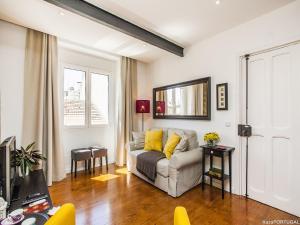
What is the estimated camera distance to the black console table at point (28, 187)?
1415 millimetres

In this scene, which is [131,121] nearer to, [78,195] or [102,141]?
[102,141]

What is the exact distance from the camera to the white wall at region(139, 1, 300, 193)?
7.52ft

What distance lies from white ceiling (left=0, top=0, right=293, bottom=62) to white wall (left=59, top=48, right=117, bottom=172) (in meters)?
0.54

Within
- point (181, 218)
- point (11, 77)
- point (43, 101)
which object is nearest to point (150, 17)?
point (43, 101)

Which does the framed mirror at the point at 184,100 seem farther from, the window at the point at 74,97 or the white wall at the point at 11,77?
the white wall at the point at 11,77

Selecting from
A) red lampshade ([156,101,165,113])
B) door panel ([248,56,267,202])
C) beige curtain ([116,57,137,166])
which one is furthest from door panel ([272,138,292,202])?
beige curtain ([116,57,137,166])

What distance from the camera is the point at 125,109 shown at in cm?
424

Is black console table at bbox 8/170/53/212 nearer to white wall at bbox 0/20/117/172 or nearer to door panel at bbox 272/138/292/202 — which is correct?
white wall at bbox 0/20/117/172

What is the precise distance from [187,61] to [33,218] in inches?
136

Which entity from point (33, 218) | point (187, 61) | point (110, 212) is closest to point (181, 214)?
point (33, 218)

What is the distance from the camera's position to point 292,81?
222 centimetres

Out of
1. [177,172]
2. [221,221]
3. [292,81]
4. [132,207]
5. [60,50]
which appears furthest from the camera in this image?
[60,50]

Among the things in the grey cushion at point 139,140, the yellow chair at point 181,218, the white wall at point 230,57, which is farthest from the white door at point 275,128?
the yellow chair at point 181,218

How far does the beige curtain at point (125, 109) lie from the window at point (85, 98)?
1.33ft
